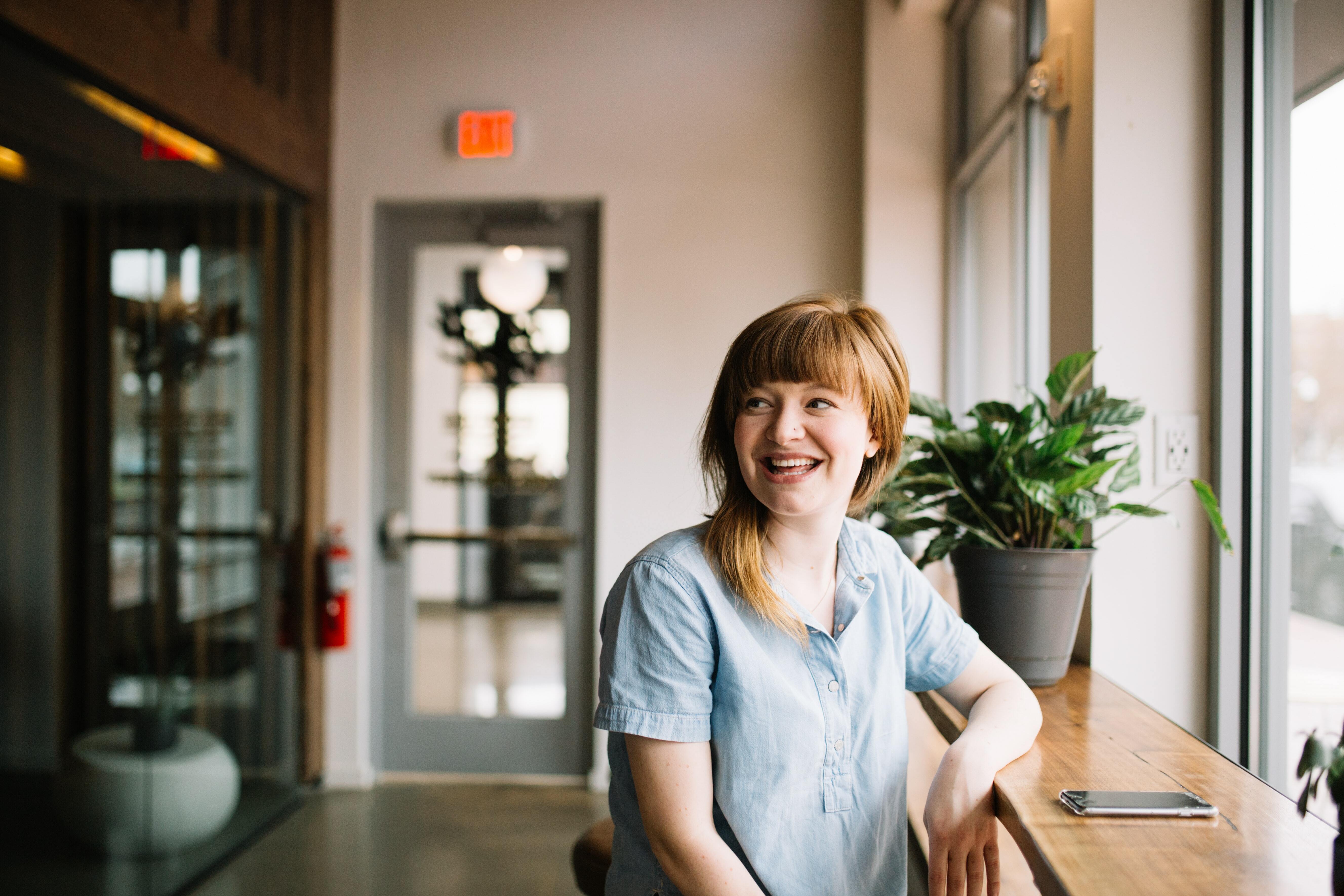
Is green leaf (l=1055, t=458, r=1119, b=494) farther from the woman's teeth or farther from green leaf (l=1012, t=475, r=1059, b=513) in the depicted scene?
the woman's teeth

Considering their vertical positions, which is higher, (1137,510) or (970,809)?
(1137,510)

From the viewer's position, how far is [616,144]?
323 centimetres

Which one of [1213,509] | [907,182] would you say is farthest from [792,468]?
[907,182]

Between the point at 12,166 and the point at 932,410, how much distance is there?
6.32 feet

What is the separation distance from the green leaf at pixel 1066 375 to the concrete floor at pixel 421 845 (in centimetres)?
204

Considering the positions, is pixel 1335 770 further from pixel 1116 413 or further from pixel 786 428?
pixel 1116 413

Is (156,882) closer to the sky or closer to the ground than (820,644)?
closer to the ground

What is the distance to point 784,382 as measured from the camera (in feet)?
3.62

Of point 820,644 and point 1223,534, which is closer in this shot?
point 820,644

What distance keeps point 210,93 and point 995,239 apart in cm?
234

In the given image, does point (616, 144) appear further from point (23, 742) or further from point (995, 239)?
point (23, 742)

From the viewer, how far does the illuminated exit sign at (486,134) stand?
10.6 feet

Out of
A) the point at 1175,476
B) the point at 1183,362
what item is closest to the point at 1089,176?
the point at 1183,362

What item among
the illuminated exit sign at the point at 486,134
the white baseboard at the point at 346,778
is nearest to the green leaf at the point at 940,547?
the illuminated exit sign at the point at 486,134
